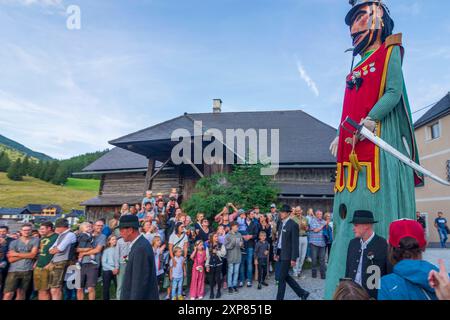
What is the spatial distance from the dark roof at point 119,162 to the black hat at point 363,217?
17.3 meters

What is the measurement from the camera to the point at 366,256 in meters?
2.75

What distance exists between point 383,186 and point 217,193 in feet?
25.5

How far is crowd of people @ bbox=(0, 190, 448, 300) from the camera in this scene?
3467 mm

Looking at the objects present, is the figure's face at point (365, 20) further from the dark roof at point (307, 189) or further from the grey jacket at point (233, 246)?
the dark roof at point (307, 189)

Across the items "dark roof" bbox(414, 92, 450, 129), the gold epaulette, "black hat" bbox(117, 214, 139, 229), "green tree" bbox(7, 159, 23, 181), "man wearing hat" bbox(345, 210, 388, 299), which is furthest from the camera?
"green tree" bbox(7, 159, 23, 181)

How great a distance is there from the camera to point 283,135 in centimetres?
1944

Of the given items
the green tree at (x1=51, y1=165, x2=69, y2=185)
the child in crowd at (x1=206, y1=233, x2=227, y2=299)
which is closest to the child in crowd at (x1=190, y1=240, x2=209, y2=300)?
the child in crowd at (x1=206, y1=233, x2=227, y2=299)

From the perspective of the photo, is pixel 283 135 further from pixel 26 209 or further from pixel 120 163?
pixel 26 209

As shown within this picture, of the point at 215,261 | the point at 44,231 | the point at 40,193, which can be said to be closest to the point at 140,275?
the point at 215,261

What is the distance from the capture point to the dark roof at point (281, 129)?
12625mm

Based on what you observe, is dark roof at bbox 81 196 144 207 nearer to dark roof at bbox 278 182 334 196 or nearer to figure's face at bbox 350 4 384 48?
dark roof at bbox 278 182 334 196

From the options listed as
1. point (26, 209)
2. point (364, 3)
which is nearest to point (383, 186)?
point (364, 3)

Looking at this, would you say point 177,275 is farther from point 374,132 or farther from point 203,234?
point 374,132

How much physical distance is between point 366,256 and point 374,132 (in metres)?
1.30
